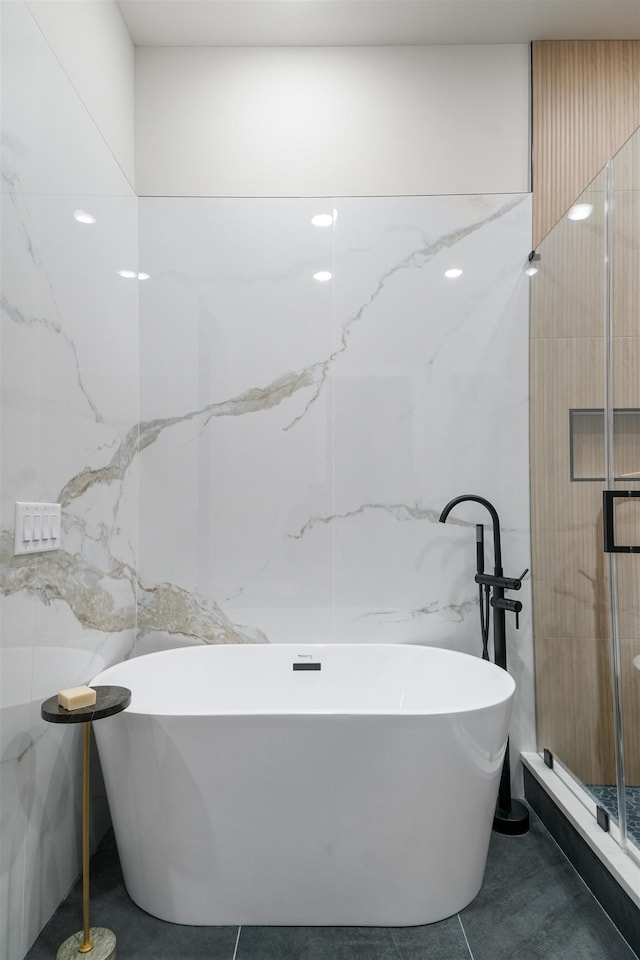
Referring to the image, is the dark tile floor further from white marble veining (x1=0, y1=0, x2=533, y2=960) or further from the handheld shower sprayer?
white marble veining (x1=0, y1=0, x2=533, y2=960)

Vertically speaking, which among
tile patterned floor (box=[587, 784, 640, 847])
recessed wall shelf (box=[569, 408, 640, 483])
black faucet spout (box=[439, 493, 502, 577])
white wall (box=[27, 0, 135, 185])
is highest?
white wall (box=[27, 0, 135, 185])

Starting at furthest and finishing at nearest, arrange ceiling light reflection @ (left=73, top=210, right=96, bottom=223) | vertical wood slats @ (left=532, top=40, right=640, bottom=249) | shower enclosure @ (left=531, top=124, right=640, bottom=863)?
1. vertical wood slats @ (left=532, top=40, right=640, bottom=249)
2. ceiling light reflection @ (left=73, top=210, right=96, bottom=223)
3. shower enclosure @ (left=531, top=124, right=640, bottom=863)

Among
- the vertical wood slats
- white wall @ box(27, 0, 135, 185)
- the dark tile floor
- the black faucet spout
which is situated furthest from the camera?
the vertical wood slats

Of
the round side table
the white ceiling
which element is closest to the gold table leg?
the round side table

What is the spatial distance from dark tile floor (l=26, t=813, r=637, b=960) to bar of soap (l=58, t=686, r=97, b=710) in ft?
2.02

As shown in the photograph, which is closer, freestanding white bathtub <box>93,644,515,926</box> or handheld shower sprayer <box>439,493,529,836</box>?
freestanding white bathtub <box>93,644,515,926</box>

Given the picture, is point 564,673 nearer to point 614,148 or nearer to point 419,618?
point 419,618

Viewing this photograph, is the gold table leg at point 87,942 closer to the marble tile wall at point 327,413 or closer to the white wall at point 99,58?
the marble tile wall at point 327,413

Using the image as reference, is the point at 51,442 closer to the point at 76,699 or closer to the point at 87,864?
the point at 76,699

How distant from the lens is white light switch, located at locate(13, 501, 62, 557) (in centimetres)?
140

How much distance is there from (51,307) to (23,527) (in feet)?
1.97

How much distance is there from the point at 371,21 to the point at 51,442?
76.2 inches

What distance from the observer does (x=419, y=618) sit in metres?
2.29

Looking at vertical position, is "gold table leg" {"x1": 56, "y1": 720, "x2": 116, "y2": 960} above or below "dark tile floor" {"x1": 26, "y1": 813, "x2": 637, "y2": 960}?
above
